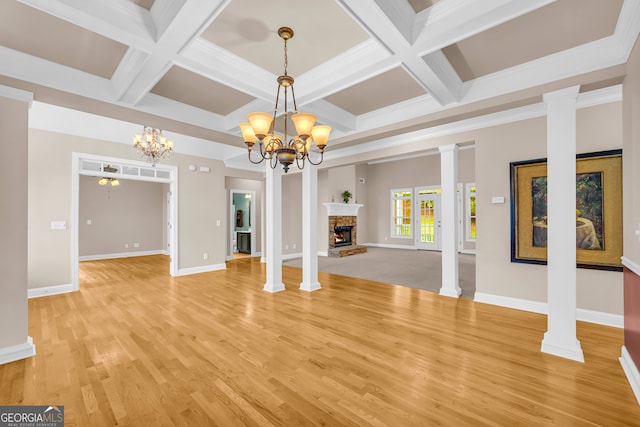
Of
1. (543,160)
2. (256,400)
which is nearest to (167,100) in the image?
(256,400)

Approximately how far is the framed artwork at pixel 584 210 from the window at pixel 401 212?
6636mm

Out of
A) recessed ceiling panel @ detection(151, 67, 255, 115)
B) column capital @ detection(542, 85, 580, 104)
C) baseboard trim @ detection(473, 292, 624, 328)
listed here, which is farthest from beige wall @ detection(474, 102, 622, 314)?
recessed ceiling panel @ detection(151, 67, 255, 115)

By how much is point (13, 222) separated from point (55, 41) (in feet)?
5.25

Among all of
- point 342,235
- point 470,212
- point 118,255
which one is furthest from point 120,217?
point 470,212

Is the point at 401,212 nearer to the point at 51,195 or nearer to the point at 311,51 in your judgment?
the point at 311,51

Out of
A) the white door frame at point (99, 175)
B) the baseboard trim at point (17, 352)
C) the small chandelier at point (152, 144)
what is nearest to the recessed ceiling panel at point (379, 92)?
the small chandelier at point (152, 144)

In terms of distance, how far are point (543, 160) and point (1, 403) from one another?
5.67 metres

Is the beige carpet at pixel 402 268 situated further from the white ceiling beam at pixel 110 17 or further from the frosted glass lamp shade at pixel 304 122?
the white ceiling beam at pixel 110 17

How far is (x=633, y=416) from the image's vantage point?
1.77 meters

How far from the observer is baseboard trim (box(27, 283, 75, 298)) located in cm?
448

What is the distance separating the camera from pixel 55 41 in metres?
2.24

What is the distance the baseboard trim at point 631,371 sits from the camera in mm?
1979

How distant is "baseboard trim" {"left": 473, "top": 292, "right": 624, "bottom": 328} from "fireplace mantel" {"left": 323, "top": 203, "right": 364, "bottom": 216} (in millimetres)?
5628

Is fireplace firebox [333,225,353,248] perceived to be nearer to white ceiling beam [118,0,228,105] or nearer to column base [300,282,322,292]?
column base [300,282,322,292]
